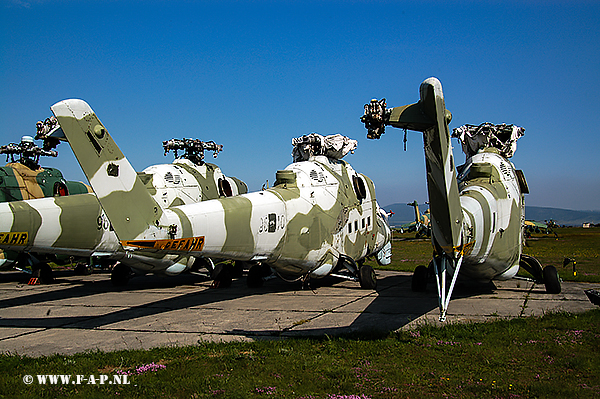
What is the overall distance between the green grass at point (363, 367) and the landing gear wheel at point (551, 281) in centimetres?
444

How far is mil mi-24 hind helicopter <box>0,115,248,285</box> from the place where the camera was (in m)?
11.1

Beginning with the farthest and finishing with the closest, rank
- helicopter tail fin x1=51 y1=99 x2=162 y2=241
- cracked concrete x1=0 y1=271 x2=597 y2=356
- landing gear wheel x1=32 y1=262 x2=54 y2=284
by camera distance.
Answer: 1. landing gear wheel x1=32 y1=262 x2=54 y2=284
2. cracked concrete x1=0 y1=271 x2=597 y2=356
3. helicopter tail fin x1=51 y1=99 x2=162 y2=241

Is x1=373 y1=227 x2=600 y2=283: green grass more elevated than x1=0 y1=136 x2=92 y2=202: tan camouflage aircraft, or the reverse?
x1=0 y1=136 x2=92 y2=202: tan camouflage aircraft

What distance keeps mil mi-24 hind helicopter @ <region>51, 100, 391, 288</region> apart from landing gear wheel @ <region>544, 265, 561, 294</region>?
4757 mm

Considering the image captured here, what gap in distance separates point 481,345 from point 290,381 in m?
3.33

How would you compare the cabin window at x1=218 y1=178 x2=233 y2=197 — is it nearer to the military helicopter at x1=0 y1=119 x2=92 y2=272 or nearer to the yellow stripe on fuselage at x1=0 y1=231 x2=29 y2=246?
the military helicopter at x1=0 y1=119 x2=92 y2=272

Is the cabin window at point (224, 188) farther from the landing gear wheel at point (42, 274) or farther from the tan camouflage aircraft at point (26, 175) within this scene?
the landing gear wheel at point (42, 274)

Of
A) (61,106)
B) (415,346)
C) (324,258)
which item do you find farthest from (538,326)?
(61,106)

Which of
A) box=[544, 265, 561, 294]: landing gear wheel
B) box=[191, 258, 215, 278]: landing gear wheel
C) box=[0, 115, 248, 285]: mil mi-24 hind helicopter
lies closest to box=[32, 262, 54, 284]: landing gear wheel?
box=[0, 115, 248, 285]: mil mi-24 hind helicopter

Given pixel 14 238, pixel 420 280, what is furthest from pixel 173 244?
pixel 420 280

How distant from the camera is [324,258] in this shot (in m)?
13.6

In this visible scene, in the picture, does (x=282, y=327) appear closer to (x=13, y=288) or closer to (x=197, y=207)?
(x=197, y=207)

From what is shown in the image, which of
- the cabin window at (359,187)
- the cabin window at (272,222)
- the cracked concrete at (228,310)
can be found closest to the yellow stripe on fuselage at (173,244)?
the cracked concrete at (228,310)

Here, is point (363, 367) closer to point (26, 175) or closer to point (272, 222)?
point (272, 222)
